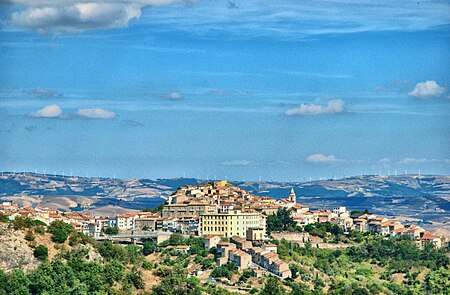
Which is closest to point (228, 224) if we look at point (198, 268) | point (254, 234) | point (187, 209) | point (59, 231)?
point (254, 234)

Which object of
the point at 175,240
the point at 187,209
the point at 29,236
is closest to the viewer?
the point at 29,236

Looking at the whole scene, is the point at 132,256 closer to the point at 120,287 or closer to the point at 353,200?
the point at 120,287

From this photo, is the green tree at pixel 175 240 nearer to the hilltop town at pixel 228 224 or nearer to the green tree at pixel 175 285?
the hilltop town at pixel 228 224

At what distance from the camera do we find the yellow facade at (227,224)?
197 feet

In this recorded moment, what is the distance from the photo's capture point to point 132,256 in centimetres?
4766

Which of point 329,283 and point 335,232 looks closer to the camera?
point 329,283

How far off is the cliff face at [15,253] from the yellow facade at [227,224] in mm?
18423

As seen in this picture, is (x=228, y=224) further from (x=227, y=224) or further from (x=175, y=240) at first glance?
(x=175, y=240)

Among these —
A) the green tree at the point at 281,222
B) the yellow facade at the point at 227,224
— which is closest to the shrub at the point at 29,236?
the yellow facade at the point at 227,224

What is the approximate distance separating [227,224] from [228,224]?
62mm

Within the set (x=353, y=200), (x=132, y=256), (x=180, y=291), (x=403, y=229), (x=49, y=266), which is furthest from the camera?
(x=353, y=200)

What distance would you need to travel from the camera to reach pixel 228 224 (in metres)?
60.0

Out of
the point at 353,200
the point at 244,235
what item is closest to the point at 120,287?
the point at 244,235

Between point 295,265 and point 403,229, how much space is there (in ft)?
57.7
